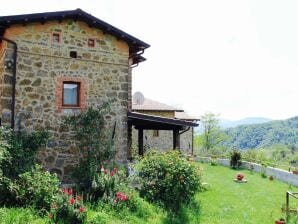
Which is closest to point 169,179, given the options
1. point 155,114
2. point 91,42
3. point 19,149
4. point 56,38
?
point 19,149

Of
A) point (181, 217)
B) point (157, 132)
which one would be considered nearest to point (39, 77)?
point (181, 217)

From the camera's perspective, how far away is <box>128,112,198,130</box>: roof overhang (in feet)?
57.9

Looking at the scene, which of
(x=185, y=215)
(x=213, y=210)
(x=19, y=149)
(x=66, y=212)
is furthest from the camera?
(x=213, y=210)

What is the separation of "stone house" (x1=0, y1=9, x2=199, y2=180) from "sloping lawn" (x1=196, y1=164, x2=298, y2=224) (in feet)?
14.6

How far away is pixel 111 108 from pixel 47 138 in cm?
312

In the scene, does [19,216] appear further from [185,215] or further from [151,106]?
[151,106]

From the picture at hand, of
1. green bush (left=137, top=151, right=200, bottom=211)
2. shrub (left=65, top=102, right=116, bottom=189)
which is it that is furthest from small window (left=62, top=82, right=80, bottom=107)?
green bush (left=137, top=151, right=200, bottom=211)

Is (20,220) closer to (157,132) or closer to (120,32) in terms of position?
(120,32)

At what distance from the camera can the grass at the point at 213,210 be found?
1200cm

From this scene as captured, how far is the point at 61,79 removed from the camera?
15852 millimetres

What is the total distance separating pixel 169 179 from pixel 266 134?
12970 centimetres

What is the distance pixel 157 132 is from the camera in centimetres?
3484

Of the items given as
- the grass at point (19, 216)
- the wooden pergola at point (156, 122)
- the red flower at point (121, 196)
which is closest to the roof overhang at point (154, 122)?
the wooden pergola at point (156, 122)

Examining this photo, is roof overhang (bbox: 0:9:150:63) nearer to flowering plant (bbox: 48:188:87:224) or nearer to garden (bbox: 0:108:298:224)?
garden (bbox: 0:108:298:224)
